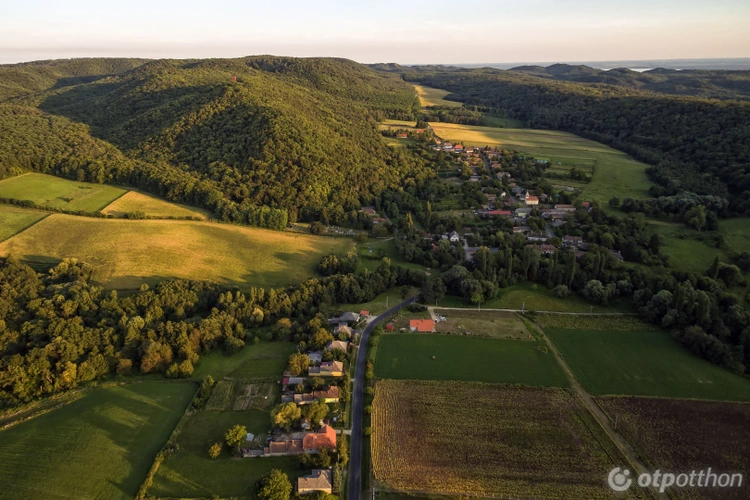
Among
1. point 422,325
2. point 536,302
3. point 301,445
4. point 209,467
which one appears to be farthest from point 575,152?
point 209,467

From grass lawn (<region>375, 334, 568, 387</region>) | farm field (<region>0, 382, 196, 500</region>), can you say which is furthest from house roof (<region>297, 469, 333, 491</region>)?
grass lawn (<region>375, 334, 568, 387</region>)

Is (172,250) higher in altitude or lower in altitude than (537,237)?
higher

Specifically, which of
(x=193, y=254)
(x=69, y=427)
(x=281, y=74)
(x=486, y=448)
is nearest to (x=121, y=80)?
(x=281, y=74)

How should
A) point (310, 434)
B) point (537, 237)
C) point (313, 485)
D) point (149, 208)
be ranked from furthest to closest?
1. point (149, 208)
2. point (537, 237)
3. point (310, 434)
4. point (313, 485)

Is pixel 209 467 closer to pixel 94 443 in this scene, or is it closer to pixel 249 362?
pixel 94 443

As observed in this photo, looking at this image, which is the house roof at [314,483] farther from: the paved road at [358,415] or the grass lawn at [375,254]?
the grass lawn at [375,254]
